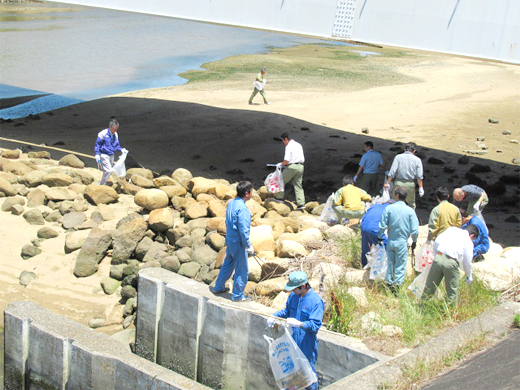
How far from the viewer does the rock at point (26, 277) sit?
35.7ft

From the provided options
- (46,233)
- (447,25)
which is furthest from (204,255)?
Answer: (447,25)

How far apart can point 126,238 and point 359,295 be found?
4471 mm

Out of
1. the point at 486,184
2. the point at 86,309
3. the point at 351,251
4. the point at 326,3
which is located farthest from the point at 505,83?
the point at 86,309

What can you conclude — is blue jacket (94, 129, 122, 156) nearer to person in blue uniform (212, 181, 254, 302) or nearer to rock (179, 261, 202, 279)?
rock (179, 261, 202, 279)

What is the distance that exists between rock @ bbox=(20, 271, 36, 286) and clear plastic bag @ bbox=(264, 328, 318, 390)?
18.4ft

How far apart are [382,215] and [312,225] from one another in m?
2.78

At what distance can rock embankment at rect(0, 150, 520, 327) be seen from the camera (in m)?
9.51

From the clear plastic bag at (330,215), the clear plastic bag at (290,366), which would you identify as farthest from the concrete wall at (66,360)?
the clear plastic bag at (330,215)

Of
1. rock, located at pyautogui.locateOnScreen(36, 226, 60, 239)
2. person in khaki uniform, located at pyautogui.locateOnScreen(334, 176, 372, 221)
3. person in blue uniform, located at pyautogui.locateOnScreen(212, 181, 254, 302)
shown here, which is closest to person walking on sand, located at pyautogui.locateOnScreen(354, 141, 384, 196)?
person in khaki uniform, located at pyautogui.locateOnScreen(334, 176, 372, 221)

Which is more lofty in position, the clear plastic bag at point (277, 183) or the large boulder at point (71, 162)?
the clear plastic bag at point (277, 183)

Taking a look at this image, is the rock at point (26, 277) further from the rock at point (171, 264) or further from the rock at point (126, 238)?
the rock at point (171, 264)

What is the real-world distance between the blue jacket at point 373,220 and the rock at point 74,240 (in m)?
5.00

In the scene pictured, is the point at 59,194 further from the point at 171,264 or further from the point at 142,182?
the point at 171,264

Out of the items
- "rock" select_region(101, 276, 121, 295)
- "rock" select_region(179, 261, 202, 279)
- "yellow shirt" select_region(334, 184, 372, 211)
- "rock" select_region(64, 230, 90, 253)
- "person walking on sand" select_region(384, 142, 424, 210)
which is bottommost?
"rock" select_region(101, 276, 121, 295)
